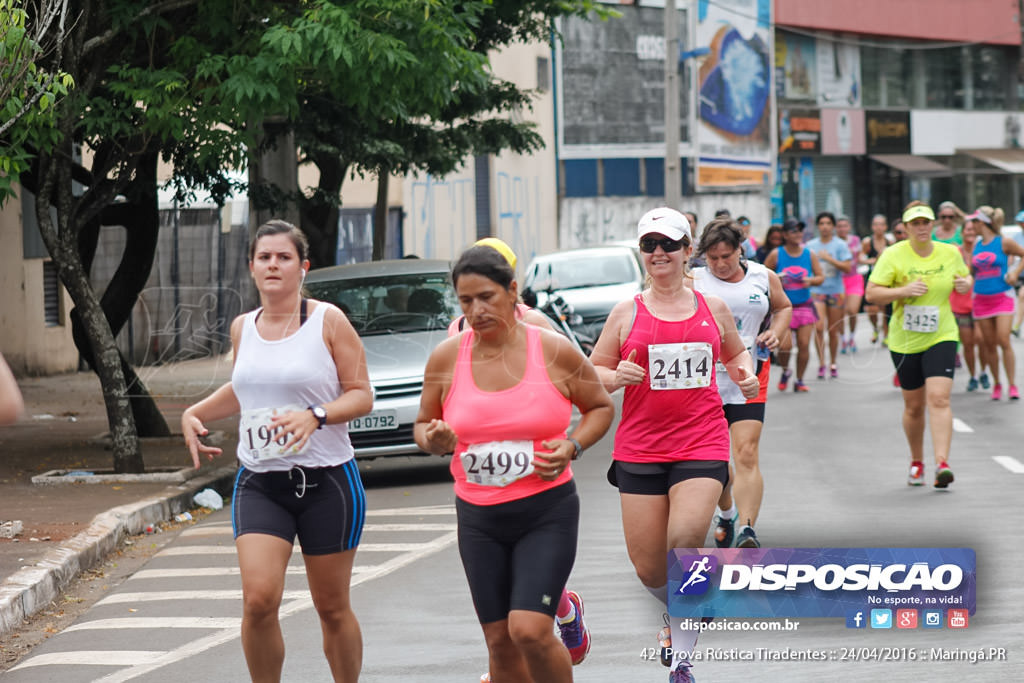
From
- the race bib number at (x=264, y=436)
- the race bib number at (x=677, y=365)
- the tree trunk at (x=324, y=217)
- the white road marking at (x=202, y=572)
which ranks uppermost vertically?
the tree trunk at (x=324, y=217)

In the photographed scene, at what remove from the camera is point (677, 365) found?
647 centimetres

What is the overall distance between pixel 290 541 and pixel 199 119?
23.6 feet

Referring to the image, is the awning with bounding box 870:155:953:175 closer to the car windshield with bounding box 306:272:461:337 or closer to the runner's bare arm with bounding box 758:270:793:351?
the car windshield with bounding box 306:272:461:337

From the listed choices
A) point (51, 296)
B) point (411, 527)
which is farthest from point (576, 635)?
point (51, 296)

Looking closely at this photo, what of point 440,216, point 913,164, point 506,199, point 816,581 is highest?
point 913,164

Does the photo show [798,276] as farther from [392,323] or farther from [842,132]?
[842,132]

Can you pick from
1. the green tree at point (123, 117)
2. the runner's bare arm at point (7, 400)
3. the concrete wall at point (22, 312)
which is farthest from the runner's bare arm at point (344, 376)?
the concrete wall at point (22, 312)

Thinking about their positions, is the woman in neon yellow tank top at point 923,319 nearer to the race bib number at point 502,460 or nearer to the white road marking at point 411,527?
the white road marking at point 411,527

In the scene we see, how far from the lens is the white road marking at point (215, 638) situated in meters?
7.03

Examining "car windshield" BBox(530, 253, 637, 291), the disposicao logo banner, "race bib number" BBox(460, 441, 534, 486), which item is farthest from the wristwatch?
"car windshield" BBox(530, 253, 637, 291)

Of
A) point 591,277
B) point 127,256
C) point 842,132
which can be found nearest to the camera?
point 127,256

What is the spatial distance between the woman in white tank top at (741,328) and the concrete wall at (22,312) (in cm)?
1532

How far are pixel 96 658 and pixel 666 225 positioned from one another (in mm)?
3112

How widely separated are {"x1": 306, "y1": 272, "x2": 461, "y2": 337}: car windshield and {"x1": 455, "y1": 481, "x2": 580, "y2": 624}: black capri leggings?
26.7 feet
